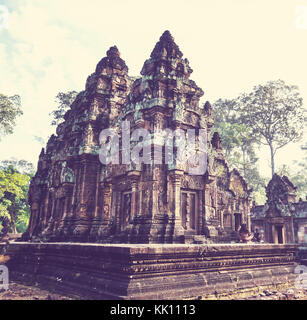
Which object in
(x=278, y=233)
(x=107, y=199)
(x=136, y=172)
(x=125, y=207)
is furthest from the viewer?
(x=278, y=233)

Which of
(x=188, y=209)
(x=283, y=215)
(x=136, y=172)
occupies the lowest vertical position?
(x=188, y=209)

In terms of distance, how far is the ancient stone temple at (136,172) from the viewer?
8.04 meters

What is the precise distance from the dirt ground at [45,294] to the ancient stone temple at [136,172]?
7.23ft

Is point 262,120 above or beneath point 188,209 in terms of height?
above

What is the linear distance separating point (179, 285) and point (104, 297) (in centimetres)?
130

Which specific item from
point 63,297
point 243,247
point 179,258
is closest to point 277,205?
point 243,247

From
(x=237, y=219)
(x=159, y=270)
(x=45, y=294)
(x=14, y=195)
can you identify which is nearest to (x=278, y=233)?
(x=237, y=219)

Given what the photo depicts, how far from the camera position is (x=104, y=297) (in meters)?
4.74

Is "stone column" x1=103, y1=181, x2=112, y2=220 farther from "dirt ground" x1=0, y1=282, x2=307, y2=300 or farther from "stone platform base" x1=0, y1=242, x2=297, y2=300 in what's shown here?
"dirt ground" x1=0, y1=282, x2=307, y2=300

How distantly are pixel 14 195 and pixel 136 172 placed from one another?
22064mm

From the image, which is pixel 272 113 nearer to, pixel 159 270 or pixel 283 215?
pixel 283 215

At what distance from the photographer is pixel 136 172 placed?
8.32 meters

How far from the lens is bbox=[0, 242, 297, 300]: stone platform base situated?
477cm

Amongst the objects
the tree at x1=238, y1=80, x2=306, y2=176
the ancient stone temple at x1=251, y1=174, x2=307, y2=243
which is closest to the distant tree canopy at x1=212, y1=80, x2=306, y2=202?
the tree at x1=238, y1=80, x2=306, y2=176
